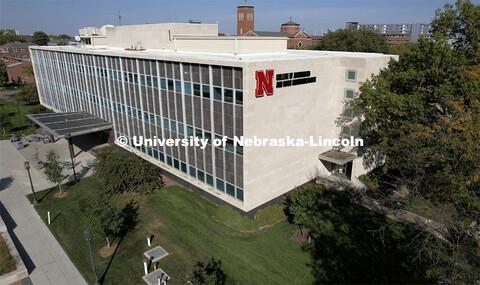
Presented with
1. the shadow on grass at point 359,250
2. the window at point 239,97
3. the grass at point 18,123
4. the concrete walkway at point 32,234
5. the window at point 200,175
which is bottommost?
the shadow on grass at point 359,250

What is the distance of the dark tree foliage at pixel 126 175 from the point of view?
29.5 meters

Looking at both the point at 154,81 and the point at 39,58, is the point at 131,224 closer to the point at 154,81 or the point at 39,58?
the point at 154,81

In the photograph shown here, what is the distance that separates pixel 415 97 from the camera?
26250 millimetres

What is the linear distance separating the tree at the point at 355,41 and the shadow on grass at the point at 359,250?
5548 cm

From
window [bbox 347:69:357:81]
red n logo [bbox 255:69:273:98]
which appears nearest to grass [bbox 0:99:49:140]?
red n logo [bbox 255:69:273:98]

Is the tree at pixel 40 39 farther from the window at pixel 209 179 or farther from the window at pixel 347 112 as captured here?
the window at pixel 347 112

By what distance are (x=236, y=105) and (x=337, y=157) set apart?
1277 centimetres

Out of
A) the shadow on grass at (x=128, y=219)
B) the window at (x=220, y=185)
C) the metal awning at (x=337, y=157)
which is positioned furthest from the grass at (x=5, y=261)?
the metal awning at (x=337, y=157)

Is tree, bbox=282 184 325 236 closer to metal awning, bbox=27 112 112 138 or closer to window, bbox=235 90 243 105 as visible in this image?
window, bbox=235 90 243 105

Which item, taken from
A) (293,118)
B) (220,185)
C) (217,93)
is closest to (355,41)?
(293,118)

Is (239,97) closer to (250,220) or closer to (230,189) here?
(230,189)

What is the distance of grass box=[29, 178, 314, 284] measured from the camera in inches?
802

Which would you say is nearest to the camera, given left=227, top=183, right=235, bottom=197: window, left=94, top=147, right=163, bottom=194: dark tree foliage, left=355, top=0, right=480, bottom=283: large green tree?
left=355, top=0, right=480, bottom=283: large green tree

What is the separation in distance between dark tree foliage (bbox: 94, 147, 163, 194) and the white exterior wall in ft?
35.1
